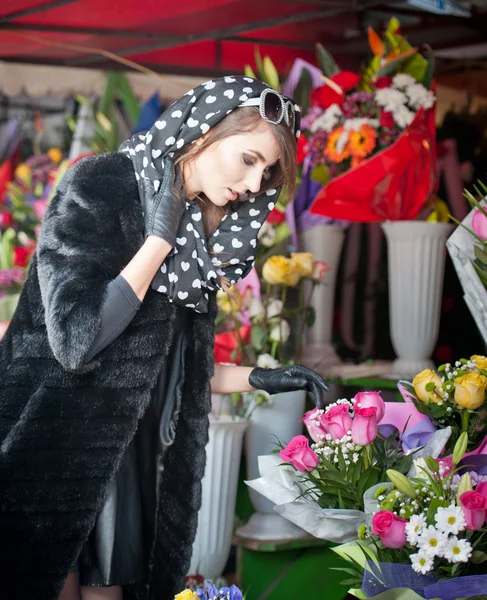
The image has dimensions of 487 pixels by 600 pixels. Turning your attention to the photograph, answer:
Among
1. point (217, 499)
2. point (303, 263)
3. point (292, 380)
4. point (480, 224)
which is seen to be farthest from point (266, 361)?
point (480, 224)

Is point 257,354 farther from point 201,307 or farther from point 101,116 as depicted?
point 101,116

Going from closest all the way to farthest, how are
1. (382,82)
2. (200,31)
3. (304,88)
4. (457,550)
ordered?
(457,550) < (382,82) < (304,88) < (200,31)

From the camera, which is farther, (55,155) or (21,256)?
(55,155)

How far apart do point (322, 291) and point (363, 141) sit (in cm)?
58

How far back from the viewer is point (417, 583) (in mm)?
1180

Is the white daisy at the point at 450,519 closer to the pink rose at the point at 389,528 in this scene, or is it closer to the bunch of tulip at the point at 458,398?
the pink rose at the point at 389,528

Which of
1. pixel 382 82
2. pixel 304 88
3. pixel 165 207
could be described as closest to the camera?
pixel 165 207

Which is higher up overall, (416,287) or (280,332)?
(416,287)

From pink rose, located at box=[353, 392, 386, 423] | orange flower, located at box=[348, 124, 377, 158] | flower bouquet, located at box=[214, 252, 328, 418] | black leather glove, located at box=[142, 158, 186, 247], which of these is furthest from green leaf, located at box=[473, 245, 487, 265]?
orange flower, located at box=[348, 124, 377, 158]

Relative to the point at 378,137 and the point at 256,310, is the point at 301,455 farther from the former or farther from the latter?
the point at 378,137

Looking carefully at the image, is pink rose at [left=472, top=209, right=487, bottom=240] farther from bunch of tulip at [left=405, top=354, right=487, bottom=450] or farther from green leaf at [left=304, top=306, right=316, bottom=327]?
green leaf at [left=304, top=306, right=316, bottom=327]

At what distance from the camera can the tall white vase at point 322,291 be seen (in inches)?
124

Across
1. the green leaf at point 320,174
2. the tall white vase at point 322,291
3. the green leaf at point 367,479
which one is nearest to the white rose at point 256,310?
the tall white vase at point 322,291

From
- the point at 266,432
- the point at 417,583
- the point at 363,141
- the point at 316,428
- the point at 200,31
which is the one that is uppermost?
the point at 200,31
